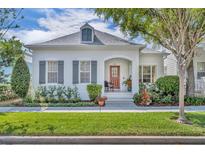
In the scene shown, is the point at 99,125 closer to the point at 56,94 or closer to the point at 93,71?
the point at 56,94

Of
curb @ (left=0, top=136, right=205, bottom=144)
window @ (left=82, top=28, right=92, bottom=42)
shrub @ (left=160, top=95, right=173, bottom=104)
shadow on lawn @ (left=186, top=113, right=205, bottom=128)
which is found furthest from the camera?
window @ (left=82, top=28, right=92, bottom=42)

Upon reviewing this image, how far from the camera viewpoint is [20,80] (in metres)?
15.8

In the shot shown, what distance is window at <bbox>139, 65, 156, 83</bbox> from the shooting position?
1847 centimetres

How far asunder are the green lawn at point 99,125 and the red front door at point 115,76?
30.1 ft

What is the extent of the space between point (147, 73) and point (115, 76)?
2.16m

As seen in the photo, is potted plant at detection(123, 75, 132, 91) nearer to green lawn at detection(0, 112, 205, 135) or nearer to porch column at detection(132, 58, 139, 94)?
porch column at detection(132, 58, 139, 94)

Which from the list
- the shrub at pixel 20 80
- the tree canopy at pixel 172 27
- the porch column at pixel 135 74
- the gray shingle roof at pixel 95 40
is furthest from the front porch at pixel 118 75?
the shrub at pixel 20 80

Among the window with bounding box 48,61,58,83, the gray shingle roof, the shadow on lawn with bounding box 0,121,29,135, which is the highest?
the gray shingle roof

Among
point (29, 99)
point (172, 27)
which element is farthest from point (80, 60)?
point (172, 27)

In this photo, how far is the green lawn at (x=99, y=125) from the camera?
7.58 metres

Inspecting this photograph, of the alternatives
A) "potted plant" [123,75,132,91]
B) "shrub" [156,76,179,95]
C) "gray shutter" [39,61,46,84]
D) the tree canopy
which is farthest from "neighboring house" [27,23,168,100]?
"shrub" [156,76,179,95]

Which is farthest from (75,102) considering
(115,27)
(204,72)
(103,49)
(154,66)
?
(204,72)

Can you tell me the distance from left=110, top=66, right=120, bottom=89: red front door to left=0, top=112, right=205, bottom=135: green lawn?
9.17 m

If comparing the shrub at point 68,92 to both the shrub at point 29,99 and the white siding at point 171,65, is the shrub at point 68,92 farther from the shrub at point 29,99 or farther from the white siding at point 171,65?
the white siding at point 171,65
